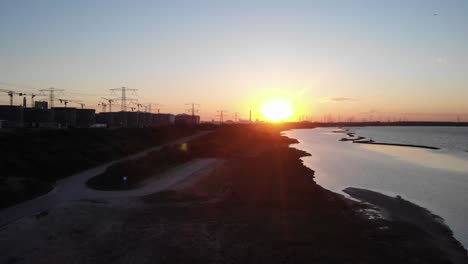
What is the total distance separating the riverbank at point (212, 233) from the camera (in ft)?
57.5

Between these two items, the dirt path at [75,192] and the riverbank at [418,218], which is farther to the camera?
the dirt path at [75,192]

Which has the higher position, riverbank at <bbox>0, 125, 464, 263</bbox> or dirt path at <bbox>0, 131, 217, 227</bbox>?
dirt path at <bbox>0, 131, 217, 227</bbox>

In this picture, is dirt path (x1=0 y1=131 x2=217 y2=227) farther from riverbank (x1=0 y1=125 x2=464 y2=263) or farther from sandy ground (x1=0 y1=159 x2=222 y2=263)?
riverbank (x1=0 y1=125 x2=464 y2=263)

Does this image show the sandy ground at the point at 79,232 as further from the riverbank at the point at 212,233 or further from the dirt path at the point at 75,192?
the dirt path at the point at 75,192

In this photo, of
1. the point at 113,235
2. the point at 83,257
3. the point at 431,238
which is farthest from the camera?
the point at 431,238

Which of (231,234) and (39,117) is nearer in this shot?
(231,234)

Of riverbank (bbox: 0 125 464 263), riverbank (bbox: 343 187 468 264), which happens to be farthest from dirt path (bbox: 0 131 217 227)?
riverbank (bbox: 343 187 468 264)

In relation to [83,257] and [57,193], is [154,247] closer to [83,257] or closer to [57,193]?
[83,257]

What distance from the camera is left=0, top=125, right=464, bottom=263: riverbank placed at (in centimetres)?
1753

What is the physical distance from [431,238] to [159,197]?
1725cm

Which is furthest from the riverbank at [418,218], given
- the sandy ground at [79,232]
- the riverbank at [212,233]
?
the sandy ground at [79,232]

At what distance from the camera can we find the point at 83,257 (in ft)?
54.9

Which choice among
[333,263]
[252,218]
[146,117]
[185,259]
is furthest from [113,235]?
[146,117]

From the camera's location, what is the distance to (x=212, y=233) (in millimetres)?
20734
